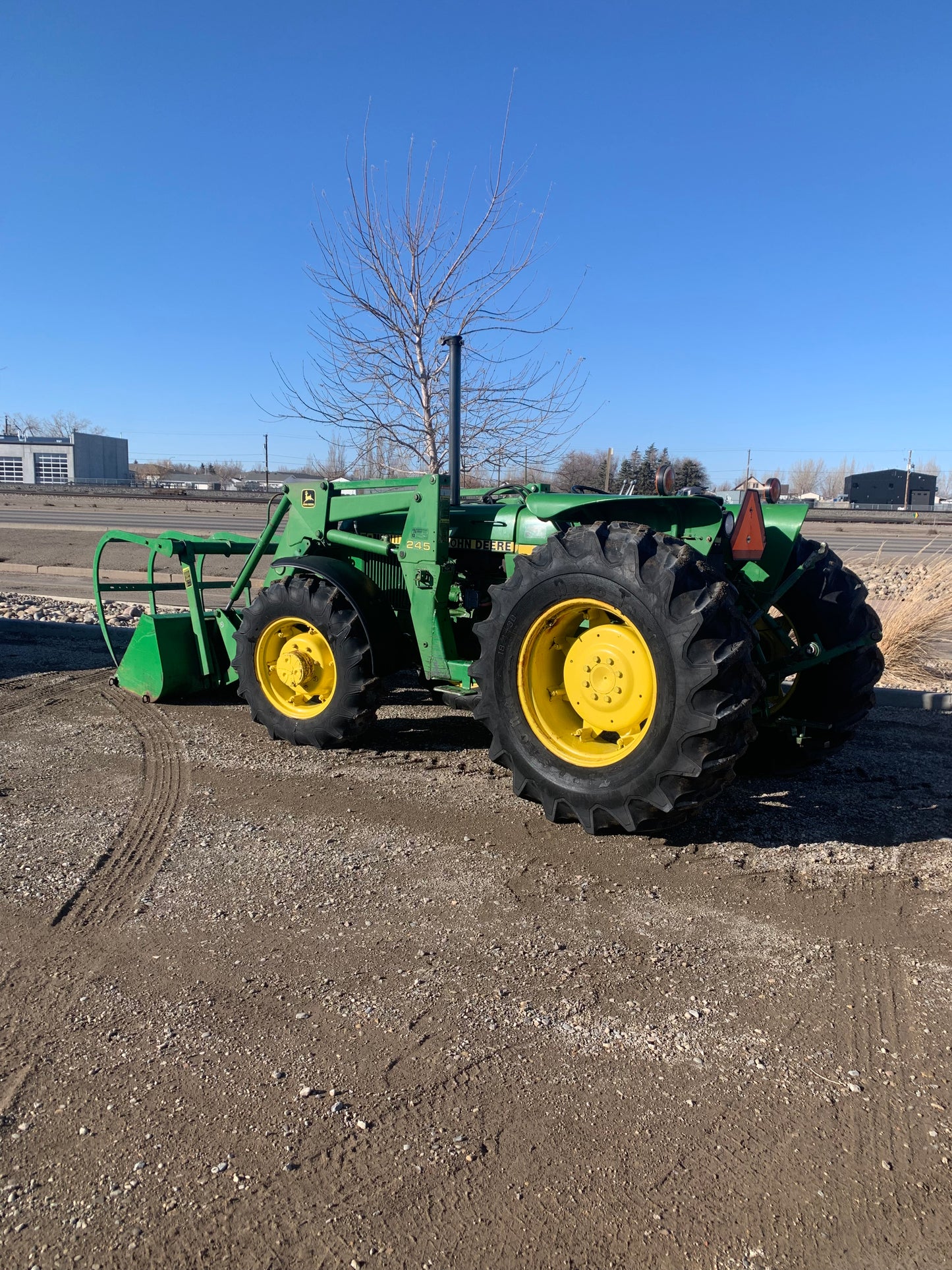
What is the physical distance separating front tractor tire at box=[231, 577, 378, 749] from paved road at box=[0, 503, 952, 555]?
55.1 feet

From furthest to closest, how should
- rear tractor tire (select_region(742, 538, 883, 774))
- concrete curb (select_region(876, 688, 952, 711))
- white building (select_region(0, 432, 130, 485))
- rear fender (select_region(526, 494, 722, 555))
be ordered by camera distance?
white building (select_region(0, 432, 130, 485)), concrete curb (select_region(876, 688, 952, 711)), rear tractor tire (select_region(742, 538, 883, 774)), rear fender (select_region(526, 494, 722, 555))

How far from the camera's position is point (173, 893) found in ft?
12.2

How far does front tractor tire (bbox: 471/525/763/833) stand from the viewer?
386 cm

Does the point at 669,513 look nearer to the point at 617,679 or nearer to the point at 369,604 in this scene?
the point at 617,679

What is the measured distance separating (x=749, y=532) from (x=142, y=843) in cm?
327

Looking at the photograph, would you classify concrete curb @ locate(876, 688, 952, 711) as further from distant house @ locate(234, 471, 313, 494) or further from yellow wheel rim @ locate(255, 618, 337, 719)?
distant house @ locate(234, 471, 313, 494)

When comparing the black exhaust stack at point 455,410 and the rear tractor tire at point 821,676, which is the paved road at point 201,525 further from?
the black exhaust stack at point 455,410

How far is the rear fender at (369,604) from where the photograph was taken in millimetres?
5559

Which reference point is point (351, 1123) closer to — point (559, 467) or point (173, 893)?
point (173, 893)

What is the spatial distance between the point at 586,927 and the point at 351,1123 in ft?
4.41

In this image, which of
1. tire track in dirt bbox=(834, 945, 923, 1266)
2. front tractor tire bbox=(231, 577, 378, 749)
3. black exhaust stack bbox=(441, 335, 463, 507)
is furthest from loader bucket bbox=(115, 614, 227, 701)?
tire track in dirt bbox=(834, 945, 923, 1266)

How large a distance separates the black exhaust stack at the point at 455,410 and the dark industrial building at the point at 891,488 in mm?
69876

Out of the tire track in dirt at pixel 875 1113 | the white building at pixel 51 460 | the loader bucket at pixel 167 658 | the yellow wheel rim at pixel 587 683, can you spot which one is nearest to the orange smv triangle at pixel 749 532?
the yellow wheel rim at pixel 587 683

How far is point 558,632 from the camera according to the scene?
4473 millimetres
